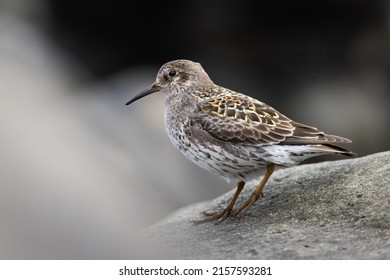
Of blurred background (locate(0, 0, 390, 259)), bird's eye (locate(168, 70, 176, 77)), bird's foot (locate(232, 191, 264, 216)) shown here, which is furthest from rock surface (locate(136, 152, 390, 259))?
bird's eye (locate(168, 70, 176, 77))

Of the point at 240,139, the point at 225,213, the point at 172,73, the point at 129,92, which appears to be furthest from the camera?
the point at 129,92

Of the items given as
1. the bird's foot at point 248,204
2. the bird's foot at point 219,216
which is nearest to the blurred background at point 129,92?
the bird's foot at point 219,216

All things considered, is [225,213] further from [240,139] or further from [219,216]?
[240,139]

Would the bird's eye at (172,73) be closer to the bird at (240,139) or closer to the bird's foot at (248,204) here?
the bird at (240,139)

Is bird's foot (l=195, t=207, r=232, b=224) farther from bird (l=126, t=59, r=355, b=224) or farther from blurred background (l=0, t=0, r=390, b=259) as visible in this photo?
blurred background (l=0, t=0, r=390, b=259)

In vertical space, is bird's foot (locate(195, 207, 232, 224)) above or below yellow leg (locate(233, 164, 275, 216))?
below

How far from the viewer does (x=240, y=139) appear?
5.72 m

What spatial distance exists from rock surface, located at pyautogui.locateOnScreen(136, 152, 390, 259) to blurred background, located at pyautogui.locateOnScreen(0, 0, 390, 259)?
406mm

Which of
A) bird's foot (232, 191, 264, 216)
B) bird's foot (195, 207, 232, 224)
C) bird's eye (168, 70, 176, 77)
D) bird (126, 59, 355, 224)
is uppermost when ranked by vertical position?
bird's eye (168, 70, 176, 77)

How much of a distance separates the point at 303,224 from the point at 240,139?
0.97 metres

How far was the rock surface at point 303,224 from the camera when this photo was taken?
4.56 metres

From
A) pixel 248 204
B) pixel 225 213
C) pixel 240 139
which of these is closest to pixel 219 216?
pixel 225 213

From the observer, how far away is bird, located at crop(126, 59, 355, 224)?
18.8 ft

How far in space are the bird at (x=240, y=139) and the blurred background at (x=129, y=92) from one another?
73 cm
